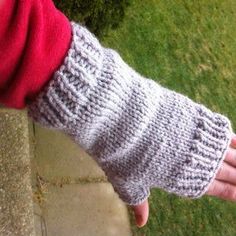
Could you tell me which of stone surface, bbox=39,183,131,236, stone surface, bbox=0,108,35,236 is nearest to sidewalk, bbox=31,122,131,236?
stone surface, bbox=39,183,131,236

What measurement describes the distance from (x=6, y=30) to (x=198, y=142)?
0.62 metres

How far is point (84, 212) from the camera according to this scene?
2779 mm

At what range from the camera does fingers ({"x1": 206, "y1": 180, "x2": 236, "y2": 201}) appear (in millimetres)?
1451

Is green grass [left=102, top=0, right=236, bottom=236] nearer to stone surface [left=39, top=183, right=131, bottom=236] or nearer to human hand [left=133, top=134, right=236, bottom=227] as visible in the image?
stone surface [left=39, top=183, right=131, bottom=236]

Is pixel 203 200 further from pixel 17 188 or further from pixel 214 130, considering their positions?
pixel 214 130

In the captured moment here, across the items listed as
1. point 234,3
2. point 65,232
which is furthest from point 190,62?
point 65,232

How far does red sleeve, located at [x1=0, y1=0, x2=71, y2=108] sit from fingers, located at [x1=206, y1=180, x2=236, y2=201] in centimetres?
57

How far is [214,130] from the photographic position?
146cm

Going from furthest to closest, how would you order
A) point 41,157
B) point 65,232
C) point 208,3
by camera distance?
point 208,3
point 41,157
point 65,232

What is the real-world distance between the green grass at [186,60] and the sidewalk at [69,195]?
26 centimetres

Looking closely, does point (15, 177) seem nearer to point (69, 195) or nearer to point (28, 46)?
point (69, 195)

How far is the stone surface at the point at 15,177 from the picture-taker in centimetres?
228

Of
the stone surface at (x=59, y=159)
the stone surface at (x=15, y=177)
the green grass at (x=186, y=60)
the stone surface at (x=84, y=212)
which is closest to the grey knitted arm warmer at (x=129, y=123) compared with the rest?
the stone surface at (x=15, y=177)

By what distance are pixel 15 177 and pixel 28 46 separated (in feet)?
4.33
